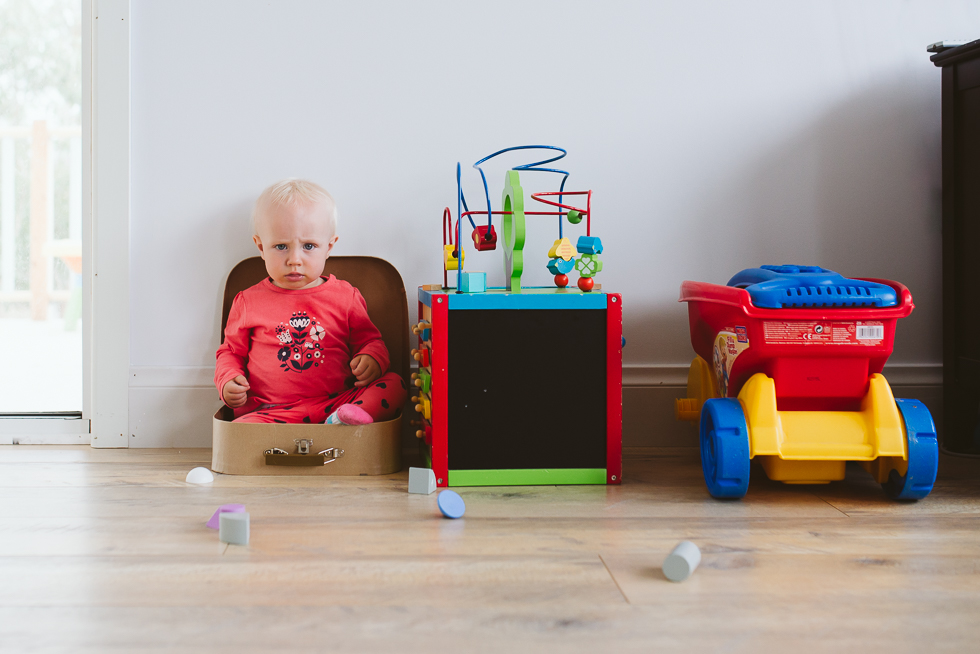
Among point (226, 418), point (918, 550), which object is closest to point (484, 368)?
point (226, 418)

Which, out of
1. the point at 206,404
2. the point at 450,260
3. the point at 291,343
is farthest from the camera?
the point at 206,404

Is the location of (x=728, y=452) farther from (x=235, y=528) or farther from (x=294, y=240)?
(x=294, y=240)

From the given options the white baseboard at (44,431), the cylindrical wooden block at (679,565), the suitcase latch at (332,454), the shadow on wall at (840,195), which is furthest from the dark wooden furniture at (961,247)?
the white baseboard at (44,431)

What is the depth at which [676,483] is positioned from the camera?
4.56 feet

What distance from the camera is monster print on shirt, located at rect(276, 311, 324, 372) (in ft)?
5.14

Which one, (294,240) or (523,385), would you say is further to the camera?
(294,240)

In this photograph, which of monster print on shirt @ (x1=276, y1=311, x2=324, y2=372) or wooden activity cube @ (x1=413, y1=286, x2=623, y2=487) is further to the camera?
monster print on shirt @ (x1=276, y1=311, x2=324, y2=372)

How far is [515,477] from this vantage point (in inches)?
53.2

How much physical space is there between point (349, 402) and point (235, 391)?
0.23 meters

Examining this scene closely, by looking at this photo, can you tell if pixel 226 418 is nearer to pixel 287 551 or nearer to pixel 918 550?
pixel 287 551

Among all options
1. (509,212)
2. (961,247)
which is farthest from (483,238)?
(961,247)

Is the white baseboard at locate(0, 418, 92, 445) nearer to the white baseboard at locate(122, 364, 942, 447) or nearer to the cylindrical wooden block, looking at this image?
the white baseboard at locate(122, 364, 942, 447)

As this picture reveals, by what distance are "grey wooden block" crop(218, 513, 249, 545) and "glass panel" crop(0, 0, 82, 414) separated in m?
0.90

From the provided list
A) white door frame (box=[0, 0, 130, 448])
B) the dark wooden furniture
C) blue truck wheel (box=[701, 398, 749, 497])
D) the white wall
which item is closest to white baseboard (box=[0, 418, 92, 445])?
white door frame (box=[0, 0, 130, 448])
